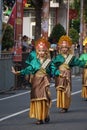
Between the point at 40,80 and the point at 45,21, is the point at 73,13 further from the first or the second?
the point at 40,80

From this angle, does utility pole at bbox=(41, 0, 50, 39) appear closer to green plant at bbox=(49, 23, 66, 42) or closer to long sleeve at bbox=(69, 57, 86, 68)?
green plant at bbox=(49, 23, 66, 42)

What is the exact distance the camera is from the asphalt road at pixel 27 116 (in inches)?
546

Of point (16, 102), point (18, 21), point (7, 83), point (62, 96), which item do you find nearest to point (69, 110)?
point (62, 96)

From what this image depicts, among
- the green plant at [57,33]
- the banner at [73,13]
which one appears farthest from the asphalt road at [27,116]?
the banner at [73,13]

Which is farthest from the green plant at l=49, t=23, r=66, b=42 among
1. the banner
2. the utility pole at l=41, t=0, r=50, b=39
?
the banner

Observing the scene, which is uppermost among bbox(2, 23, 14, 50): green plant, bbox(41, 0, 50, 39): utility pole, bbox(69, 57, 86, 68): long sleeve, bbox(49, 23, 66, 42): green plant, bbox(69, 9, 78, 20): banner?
bbox(69, 57, 86, 68): long sleeve

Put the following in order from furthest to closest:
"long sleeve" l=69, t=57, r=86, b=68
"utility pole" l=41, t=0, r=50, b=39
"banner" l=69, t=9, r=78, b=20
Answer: "banner" l=69, t=9, r=78, b=20 < "utility pole" l=41, t=0, r=50, b=39 < "long sleeve" l=69, t=57, r=86, b=68

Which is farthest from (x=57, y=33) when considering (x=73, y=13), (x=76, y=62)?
(x=73, y=13)

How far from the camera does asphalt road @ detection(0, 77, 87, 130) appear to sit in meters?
13.9

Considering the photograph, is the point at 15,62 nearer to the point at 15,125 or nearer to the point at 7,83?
the point at 7,83

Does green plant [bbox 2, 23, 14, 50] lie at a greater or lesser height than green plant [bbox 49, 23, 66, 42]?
greater

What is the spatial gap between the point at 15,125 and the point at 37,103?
2.08 feet

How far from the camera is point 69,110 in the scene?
1717cm

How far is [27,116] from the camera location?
15789 mm
